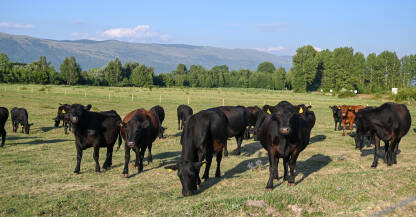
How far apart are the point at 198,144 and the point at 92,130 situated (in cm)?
382

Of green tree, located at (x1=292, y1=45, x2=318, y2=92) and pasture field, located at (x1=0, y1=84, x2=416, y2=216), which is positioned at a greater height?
green tree, located at (x1=292, y1=45, x2=318, y2=92)

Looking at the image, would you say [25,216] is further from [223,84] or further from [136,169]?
[223,84]

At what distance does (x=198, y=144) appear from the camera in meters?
9.16

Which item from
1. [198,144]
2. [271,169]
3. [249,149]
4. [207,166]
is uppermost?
[198,144]

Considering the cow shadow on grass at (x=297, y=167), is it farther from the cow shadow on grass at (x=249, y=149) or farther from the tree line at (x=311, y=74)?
the tree line at (x=311, y=74)

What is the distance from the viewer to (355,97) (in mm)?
68188

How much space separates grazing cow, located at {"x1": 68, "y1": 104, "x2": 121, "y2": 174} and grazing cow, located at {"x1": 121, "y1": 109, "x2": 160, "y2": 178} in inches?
A: 18.3

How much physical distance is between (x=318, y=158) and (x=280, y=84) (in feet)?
377

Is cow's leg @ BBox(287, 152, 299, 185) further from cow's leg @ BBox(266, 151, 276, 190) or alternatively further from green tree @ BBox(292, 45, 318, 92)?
green tree @ BBox(292, 45, 318, 92)

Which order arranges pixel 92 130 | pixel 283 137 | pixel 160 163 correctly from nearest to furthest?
pixel 283 137 → pixel 92 130 → pixel 160 163

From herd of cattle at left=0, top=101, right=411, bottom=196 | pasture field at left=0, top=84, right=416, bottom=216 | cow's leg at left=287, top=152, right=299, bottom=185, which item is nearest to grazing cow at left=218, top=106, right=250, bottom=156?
herd of cattle at left=0, top=101, right=411, bottom=196

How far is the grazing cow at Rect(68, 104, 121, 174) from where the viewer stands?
10867mm

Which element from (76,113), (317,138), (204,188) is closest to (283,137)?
(204,188)

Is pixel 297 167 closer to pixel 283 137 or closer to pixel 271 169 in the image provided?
pixel 271 169
